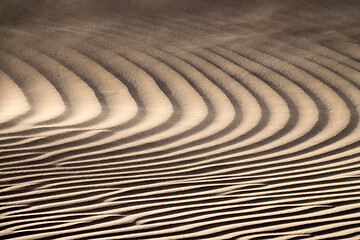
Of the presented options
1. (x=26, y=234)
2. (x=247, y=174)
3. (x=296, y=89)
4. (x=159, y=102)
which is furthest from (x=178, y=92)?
(x=26, y=234)

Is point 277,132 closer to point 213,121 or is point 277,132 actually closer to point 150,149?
point 213,121

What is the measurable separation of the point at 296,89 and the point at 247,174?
2.33 m

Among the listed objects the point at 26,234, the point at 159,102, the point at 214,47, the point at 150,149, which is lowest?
the point at 26,234

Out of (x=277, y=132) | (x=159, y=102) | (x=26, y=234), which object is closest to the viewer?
(x=26, y=234)

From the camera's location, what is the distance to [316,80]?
647 cm

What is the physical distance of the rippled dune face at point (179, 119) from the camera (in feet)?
12.1

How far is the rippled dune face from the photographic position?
12.1 feet

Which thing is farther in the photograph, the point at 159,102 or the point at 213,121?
the point at 159,102

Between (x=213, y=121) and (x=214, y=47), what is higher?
(x=214, y=47)

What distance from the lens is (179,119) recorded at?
5.28 m

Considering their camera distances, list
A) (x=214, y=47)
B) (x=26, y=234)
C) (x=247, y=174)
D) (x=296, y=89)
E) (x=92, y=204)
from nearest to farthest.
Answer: (x=26, y=234) < (x=92, y=204) < (x=247, y=174) < (x=296, y=89) < (x=214, y=47)

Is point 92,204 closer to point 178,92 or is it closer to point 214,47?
point 178,92

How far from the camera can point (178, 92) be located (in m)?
6.11

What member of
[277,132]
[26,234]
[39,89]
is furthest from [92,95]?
[26,234]
